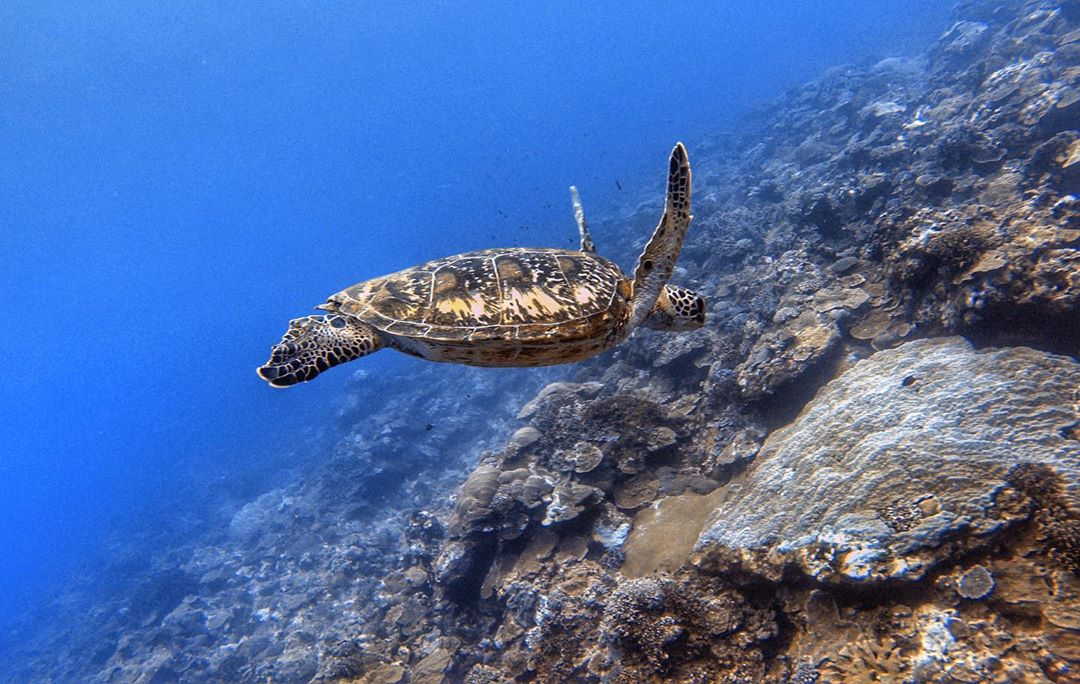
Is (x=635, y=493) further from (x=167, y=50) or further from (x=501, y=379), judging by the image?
(x=167, y=50)

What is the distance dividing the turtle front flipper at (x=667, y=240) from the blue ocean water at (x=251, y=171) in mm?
25207

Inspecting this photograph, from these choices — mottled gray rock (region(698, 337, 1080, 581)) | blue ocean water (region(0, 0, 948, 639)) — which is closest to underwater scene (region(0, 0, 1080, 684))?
mottled gray rock (region(698, 337, 1080, 581))

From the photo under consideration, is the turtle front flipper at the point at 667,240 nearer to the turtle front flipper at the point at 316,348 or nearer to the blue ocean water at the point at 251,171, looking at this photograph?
the turtle front flipper at the point at 316,348

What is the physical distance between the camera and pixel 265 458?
26453 mm

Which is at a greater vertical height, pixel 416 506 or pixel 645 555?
pixel 416 506

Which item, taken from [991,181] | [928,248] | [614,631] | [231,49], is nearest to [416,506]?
[614,631]

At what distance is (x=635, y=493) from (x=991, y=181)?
7.91 metres

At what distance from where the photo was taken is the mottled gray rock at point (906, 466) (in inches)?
Result: 121

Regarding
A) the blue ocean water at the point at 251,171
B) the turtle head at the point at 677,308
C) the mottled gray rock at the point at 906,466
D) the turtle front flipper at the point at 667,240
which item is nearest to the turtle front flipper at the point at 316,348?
the turtle front flipper at the point at 667,240

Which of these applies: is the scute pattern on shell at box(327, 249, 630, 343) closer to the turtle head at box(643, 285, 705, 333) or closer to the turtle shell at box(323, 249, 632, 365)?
the turtle shell at box(323, 249, 632, 365)

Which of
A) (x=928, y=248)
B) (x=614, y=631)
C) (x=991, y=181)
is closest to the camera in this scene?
(x=614, y=631)

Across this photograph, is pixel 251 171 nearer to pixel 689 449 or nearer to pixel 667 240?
pixel 689 449

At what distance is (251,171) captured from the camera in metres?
144

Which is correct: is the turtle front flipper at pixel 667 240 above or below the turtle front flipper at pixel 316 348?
below
